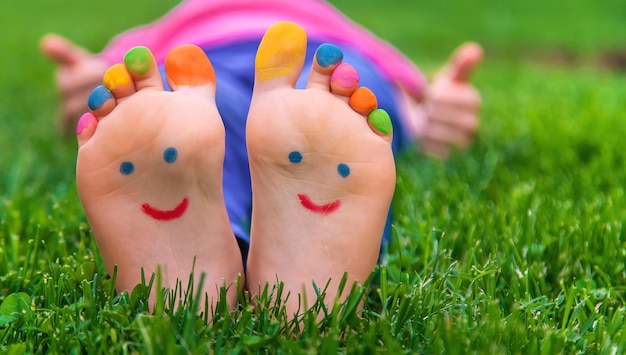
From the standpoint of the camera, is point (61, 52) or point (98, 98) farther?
point (61, 52)

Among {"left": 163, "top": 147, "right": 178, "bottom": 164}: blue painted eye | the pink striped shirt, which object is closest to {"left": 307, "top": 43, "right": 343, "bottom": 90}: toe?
{"left": 163, "top": 147, "right": 178, "bottom": 164}: blue painted eye

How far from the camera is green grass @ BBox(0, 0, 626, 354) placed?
3.16 feet

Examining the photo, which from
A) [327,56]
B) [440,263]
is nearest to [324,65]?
[327,56]

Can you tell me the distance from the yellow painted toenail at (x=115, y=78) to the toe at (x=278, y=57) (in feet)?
0.66

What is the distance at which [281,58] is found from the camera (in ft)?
3.55

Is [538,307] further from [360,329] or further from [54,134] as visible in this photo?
[54,134]

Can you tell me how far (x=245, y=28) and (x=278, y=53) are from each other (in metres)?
0.84

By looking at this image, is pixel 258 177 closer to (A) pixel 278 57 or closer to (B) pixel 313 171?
(B) pixel 313 171

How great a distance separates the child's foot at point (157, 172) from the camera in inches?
40.3

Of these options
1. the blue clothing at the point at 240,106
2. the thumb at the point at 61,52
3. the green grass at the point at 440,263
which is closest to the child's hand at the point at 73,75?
the thumb at the point at 61,52

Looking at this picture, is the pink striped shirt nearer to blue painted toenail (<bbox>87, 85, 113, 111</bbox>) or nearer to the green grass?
the green grass

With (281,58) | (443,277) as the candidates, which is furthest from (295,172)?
(443,277)

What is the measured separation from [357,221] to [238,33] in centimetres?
95

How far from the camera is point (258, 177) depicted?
1.08m
